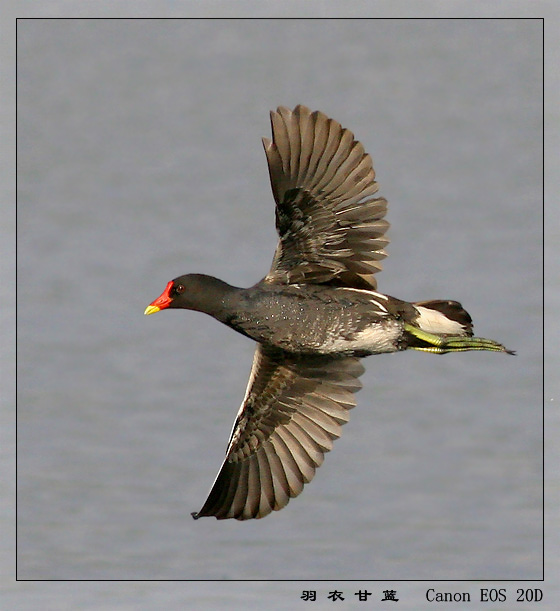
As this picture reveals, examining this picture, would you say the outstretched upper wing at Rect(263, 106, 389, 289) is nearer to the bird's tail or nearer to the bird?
the bird

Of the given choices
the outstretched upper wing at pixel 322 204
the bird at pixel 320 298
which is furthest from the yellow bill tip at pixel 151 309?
the outstretched upper wing at pixel 322 204

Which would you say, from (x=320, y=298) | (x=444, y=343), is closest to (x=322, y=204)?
(x=320, y=298)

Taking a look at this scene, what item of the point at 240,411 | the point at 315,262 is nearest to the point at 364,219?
the point at 315,262

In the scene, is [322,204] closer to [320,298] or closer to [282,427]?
[320,298]

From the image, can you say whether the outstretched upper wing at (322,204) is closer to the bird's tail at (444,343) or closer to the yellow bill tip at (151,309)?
the bird's tail at (444,343)

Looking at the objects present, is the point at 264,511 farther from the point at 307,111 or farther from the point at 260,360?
the point at 307,111

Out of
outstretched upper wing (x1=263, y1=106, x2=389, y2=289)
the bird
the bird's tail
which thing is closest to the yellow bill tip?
the bird
